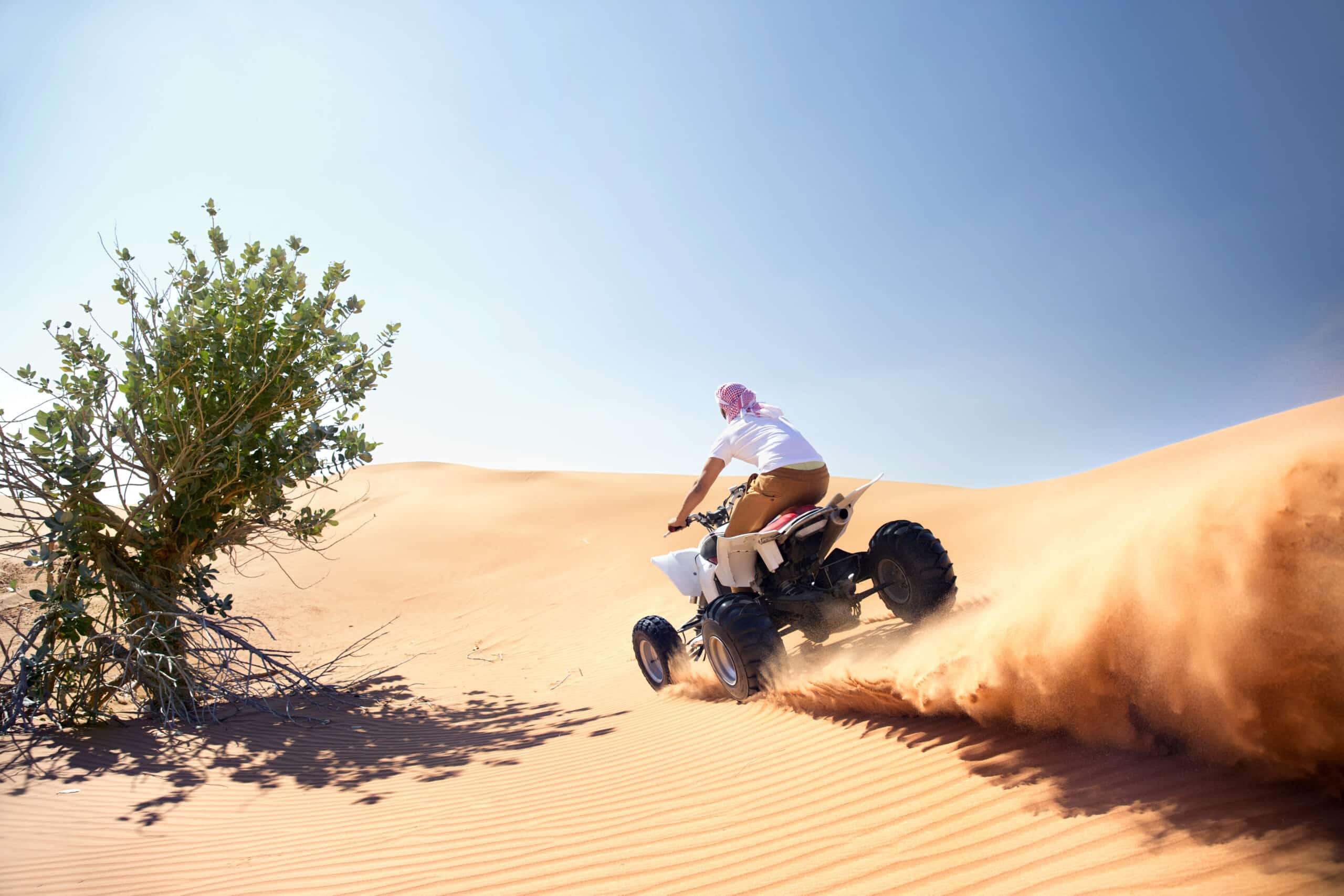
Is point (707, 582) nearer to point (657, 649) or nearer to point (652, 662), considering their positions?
point (657, 649)

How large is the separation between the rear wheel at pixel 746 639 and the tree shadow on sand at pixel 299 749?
1.68 meters

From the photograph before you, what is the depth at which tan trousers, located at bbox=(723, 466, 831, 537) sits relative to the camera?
4.81m

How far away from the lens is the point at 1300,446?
6.52 ft

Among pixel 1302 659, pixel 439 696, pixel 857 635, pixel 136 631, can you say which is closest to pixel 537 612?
pixel 439 696

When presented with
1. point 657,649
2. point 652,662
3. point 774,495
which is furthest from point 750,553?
point 652,662

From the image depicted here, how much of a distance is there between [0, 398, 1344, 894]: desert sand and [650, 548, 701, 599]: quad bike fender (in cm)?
82

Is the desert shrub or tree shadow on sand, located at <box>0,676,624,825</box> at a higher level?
the desert shrub

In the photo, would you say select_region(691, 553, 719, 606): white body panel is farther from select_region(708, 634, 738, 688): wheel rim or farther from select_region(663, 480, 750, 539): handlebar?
select_region(708, 634, 738, 688): wheel rim

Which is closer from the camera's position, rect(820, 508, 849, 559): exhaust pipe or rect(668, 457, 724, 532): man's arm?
rect(820, 508, 849, 559): exhaust pipe

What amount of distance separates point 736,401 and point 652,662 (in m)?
2.73

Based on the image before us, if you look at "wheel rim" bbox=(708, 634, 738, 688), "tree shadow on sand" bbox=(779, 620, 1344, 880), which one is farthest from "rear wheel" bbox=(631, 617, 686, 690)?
"tree shadow on sand" bbox=(779, 620, 1344, 880)

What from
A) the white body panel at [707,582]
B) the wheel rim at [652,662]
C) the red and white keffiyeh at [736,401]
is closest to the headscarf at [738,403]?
the red and white keffiyeh at [736,401]

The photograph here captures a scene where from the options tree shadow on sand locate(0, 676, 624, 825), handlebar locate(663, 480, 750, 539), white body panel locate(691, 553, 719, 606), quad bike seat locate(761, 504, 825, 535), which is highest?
handlebar locate(663, 480, 750, 539)

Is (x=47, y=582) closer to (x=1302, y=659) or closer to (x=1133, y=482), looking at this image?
(x=1302, y=659)
